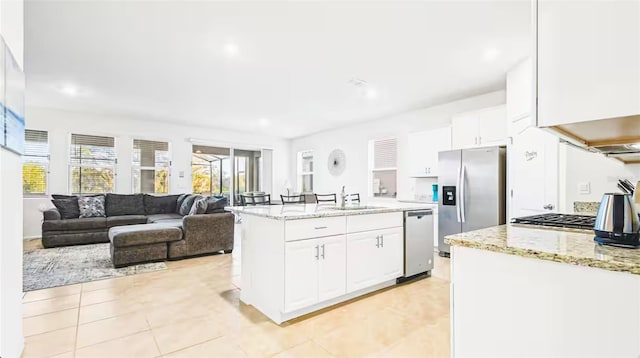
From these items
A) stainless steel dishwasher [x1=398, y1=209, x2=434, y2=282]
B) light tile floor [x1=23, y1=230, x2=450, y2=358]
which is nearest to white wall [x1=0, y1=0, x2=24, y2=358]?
light tile floor [x1=23, y1=230, x2=450, y2=358]

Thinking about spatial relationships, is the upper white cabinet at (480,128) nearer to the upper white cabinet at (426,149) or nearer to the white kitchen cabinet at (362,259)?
the upper white cabinet at (426,149)

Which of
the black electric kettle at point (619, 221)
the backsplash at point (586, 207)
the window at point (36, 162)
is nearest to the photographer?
the black electric kettle at point (619, 221)

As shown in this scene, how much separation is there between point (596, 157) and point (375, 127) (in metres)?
4.47

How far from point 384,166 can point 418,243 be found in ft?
10.8

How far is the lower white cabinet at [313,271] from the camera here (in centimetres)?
248

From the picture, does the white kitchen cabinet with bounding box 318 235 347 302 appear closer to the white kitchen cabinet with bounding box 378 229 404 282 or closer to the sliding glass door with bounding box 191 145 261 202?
the white kitchen cabinet with bounding box 378 229 404 282

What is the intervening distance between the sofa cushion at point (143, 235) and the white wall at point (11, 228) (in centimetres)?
211

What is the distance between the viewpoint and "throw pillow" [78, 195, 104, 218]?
5739 mm

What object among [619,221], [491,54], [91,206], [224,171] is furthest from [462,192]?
[91,206]

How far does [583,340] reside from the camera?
3.38ft

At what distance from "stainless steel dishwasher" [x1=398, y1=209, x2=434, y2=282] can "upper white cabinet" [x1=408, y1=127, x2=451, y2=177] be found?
180cm

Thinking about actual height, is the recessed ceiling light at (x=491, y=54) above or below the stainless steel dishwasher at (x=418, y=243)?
above

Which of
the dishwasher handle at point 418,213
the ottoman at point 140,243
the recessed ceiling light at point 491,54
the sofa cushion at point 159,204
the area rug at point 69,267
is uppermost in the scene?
the recessed ceiling light at point 491,54

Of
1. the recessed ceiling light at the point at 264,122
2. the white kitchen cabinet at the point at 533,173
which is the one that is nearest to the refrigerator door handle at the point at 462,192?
the white kitchen cabinet at the point at 533,173
